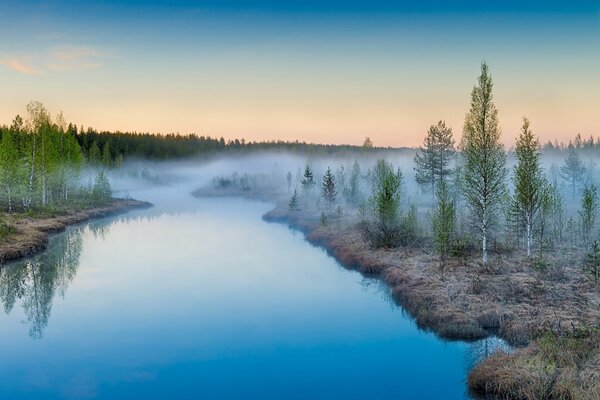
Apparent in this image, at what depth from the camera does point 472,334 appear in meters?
23.2

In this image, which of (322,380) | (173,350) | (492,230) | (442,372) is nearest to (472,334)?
(442,372)

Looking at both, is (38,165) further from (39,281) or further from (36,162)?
(39,281)

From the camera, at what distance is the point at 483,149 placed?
117 ft

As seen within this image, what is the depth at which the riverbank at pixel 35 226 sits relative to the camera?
42312 millimetres

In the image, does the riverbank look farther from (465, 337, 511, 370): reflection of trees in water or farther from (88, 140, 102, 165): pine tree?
(465, 337, 511, 370): reflection of trees in water

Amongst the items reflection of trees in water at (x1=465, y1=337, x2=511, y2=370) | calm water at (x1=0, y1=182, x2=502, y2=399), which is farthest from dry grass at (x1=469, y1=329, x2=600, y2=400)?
reflection of trees in water at (x1=465, y1=337, x2=511, y2=370)

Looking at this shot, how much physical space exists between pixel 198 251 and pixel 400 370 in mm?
34355

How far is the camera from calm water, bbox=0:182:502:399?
18.8 meters

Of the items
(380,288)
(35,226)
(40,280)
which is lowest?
(40,280)

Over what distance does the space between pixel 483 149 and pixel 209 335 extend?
81.0 ft

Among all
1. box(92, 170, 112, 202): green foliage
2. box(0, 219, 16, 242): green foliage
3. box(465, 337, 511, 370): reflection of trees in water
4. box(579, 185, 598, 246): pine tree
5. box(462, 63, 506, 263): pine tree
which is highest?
box(462, 63, 506, 263): pine tree

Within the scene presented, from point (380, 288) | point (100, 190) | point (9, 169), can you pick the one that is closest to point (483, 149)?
point (380, 288)

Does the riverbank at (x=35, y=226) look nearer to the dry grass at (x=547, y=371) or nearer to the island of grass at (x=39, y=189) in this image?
the island of grass at (x=39, y=189)

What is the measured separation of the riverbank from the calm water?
200 cm
